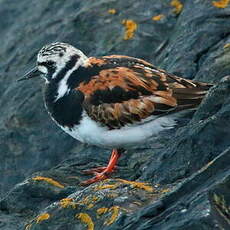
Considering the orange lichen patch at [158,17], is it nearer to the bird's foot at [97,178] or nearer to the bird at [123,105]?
the bird at [123,105]

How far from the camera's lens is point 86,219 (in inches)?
259

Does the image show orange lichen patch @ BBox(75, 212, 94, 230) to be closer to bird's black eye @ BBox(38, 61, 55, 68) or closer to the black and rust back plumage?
the black and rust back plumage

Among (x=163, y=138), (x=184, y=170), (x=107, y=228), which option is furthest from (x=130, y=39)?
(x=107, y=228)

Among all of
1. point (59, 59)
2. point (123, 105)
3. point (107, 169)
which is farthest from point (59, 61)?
point (107, 169)

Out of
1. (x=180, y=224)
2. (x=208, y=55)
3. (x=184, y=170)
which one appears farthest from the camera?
(x=208, y=55)

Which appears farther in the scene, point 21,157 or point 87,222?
point 21,157

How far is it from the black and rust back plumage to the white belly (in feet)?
0.27

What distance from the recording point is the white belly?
9242mm

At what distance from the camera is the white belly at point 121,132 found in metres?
9.24

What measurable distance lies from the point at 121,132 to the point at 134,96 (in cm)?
48

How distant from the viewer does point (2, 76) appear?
1305 cm

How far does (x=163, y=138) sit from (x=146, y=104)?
773 millimetres

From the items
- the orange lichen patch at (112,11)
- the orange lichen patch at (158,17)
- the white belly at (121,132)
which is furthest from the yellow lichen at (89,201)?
the orange lichen patch at (112,11)

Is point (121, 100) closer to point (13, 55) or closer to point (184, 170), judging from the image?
point (184, 170)
